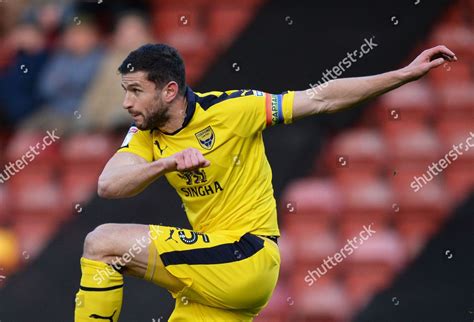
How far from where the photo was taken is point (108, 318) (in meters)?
4.45

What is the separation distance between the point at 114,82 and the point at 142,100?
2836 millimetres

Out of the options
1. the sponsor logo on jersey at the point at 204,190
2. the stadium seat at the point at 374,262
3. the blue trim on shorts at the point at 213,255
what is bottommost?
the stadium seat at the point at 374,262

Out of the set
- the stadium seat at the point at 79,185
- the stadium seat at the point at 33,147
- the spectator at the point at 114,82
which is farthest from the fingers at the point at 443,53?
the stadium seat at the point at 33,147

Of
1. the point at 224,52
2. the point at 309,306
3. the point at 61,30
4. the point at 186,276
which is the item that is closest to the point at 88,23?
the point at 61,30

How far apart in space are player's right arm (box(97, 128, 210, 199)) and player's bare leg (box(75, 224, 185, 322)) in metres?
0.18

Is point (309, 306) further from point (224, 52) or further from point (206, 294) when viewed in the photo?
point (206, 294)

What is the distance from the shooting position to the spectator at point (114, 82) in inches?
287

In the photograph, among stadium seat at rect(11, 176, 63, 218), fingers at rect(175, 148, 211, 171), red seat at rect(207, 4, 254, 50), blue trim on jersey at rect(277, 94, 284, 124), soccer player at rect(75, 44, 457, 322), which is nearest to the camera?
fingers at rect(175, 148, 211, 171)

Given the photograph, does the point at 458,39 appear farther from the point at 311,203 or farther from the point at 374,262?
the point at 374,262

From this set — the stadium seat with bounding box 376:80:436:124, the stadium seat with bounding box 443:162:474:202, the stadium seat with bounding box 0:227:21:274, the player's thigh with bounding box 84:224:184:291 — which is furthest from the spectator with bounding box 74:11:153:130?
the player's thigh with bounding box 84:224:184:291

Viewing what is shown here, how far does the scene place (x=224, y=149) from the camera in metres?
4.68

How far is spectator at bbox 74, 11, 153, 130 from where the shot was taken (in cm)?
730

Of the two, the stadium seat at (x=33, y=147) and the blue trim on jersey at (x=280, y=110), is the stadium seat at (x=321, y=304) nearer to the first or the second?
the stadium seat at (x=33, y=147)

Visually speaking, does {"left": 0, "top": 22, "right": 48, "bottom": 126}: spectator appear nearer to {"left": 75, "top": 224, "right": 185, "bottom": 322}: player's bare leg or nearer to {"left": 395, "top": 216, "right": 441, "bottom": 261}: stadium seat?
{"left": 395, "top": 216, "right": 441, "bottom": 261}: stadium seat
